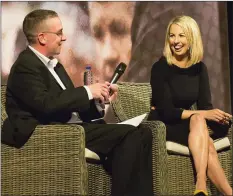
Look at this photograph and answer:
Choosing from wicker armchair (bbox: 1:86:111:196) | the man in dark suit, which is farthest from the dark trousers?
wicker armchair (bbox: 1:86:111:196)

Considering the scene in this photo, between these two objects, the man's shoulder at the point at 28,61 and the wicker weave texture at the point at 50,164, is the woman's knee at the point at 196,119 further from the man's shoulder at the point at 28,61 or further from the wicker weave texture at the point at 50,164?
the man's shoulder at the point at 28,61

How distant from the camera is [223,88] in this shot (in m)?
6.03

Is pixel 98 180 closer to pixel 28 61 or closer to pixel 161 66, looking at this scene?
pixel 28 61

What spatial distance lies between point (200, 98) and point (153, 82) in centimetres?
36

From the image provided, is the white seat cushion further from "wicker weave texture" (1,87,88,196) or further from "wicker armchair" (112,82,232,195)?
"wicker armchair" (112,82,232,195)

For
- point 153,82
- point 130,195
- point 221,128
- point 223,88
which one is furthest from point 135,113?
point 223,88

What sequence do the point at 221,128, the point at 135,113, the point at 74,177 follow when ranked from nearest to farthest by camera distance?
the point at 74,177 < the point at 221,128 < the point at 135,113

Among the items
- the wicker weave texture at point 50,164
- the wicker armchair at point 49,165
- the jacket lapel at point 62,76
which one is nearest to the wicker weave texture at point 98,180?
the wicker armchair at point 49,165

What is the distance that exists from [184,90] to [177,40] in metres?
0.36

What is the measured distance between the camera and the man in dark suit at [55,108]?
12.5 feet

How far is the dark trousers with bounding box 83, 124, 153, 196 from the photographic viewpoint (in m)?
3.87

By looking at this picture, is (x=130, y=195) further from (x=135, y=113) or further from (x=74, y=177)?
(x=135, y=113)

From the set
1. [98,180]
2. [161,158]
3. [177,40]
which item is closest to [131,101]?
[177,40]

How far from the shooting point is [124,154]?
153 inches
